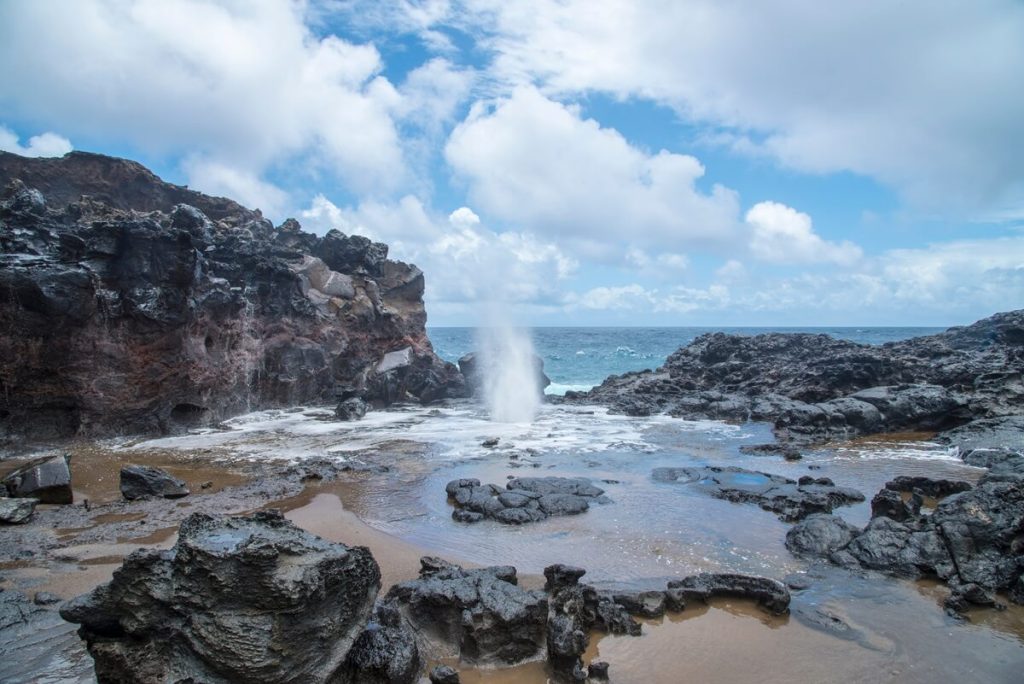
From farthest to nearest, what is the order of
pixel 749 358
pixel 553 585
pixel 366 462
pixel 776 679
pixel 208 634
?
1. pixel 749 358
2. pixel 366 462
3. pixel 553 585
4. pixel 776 679
5. pixel 208 634

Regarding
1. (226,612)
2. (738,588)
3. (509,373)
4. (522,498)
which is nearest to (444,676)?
(226,612)

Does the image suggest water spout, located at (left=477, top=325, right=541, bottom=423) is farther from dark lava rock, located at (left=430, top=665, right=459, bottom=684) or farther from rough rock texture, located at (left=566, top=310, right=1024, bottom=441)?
dark lava rock, located at (left=430, top=665, right=459, bottom=684)

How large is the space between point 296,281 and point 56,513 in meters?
17.9

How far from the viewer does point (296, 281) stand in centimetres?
2703

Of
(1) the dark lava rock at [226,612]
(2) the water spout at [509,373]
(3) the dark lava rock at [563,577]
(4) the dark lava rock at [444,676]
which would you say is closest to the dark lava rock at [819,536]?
(3) the dark lava rock at [563,577]

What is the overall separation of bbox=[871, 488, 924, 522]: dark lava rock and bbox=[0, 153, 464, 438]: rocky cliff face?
20.0 meters

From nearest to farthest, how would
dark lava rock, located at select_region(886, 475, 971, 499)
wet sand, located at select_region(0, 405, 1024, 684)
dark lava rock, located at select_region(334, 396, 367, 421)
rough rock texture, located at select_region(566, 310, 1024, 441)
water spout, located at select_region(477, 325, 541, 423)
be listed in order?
1. wet sand, located at select_region(0, 405, 1024, 684)
2. dark lava rock, located at select_region(886, 475, 971, 499)
3. rough rock texture, located at select_region(566, 310, 1024, 441)
4. dark lava rock, located at select_region(334, 396, 367, 421)
5. water spout, located at select_region(477, 325, 541, 423)

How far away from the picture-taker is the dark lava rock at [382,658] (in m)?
4.99

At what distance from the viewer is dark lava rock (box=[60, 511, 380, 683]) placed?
14.5ft

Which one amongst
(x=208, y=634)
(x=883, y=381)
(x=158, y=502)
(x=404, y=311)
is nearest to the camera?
(x=208, y=634)

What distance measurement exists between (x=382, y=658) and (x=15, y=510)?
8.51m

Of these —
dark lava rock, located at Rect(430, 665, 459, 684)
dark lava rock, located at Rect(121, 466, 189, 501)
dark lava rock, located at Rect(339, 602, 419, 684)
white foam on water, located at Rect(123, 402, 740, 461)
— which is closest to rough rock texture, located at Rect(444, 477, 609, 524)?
white foam on water, located at Rect(123, 402, 740, 461)

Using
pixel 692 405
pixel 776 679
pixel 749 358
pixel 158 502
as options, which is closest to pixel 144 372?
pixel 158 502

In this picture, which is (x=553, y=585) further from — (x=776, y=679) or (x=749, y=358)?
(x=749, y=358)
